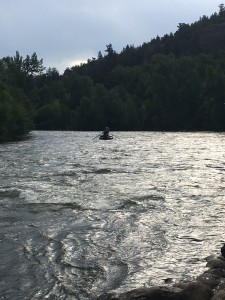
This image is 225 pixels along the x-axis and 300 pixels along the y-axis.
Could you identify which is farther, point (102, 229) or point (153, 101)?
point (153, 101)

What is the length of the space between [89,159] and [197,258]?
100 feet

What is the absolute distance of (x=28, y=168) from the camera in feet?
119

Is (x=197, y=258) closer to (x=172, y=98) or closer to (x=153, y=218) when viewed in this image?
(x=153, y=218)

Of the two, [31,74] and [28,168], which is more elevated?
[31,74]

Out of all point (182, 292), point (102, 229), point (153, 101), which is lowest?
point (102, 229)

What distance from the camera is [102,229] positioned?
17.7m

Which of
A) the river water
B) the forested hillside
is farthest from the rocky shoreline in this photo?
the forested hillside

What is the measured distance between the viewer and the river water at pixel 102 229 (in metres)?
12.8

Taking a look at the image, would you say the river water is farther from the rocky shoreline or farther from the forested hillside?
the forested hillside

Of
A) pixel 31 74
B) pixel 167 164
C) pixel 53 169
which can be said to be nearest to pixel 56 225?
pixel 53 169

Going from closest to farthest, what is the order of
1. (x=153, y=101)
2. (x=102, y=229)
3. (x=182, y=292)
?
(x=182, y=292) < (x=102, y=229) < (x=153, y=101)

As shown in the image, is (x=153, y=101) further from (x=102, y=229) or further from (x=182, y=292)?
(x=182, y=292)

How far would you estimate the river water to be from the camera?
12820mm

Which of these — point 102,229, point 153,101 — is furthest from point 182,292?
point 153,101
